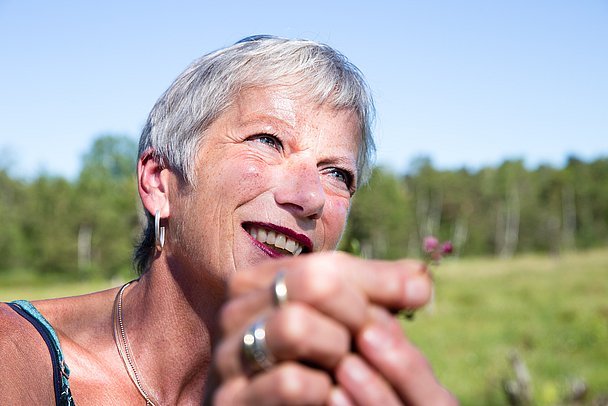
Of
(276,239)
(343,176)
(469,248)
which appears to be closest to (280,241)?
(276,239)

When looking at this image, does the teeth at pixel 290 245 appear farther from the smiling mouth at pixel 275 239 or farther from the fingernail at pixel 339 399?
the fingernail at pixel 339 399

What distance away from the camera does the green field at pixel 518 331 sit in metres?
18.6

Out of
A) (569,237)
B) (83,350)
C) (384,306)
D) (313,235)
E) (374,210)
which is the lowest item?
(569,237)

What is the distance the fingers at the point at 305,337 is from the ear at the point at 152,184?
1.59 m

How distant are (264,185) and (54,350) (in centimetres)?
96

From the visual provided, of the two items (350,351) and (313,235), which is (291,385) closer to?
(350,351)

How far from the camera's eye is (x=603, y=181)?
272 feet

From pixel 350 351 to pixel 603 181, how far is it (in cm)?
8996

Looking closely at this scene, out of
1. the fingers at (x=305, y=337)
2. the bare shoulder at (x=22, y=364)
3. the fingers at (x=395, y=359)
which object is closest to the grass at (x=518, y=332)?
the bare shoulder at (x=22, y=364)

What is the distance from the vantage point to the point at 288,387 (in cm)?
100

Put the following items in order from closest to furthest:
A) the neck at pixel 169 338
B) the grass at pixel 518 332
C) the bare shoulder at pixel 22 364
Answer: the bare shoulder at pixel 22 364 → the neck at pixel 169 338 → the grass at pixel 518 332

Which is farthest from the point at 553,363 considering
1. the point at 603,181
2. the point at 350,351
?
the point at 603,181

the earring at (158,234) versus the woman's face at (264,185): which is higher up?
the woman's face at (264,185)

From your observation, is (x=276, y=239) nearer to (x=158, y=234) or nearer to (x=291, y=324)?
(x=158, y=234)
